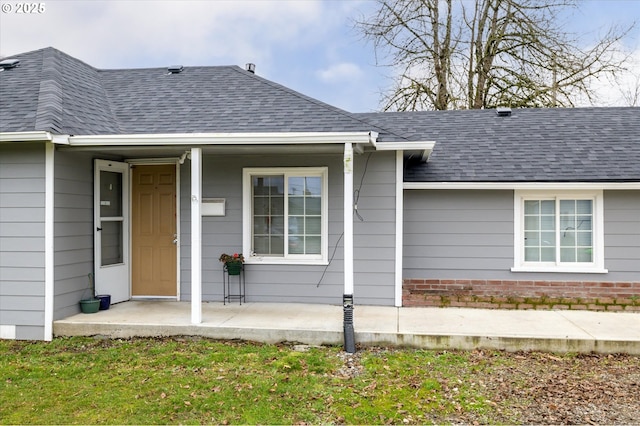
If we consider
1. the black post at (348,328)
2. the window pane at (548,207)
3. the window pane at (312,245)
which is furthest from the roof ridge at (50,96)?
the window pane at (548,207)

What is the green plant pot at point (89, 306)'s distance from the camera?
671cm

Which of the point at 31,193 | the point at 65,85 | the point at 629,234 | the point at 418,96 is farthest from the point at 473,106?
the point at 31,193

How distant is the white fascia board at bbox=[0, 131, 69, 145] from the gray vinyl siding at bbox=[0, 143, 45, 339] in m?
0.23

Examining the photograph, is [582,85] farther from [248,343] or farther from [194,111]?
[248,343]

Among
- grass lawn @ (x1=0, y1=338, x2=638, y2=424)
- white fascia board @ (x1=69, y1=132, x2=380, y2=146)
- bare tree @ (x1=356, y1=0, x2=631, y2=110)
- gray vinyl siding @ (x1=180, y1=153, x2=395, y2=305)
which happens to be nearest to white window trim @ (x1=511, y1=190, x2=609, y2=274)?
gray vinyl siding @ (x1=180, y1=153, x2=395, y2=305)

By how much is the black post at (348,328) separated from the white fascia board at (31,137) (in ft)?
12.9

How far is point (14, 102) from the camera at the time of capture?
6898 millimetres

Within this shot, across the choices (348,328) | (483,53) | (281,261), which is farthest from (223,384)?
(483,53)

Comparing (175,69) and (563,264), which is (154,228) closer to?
(175,69)

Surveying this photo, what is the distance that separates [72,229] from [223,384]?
10.9 feet

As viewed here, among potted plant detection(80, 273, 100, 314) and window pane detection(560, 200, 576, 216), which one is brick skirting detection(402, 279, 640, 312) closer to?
window pane detection(560, 200, 576, 216)

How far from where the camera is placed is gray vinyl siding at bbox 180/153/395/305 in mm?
7363

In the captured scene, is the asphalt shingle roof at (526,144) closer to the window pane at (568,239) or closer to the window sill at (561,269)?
the window pane at (568,239)

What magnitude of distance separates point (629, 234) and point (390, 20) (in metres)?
11.8
